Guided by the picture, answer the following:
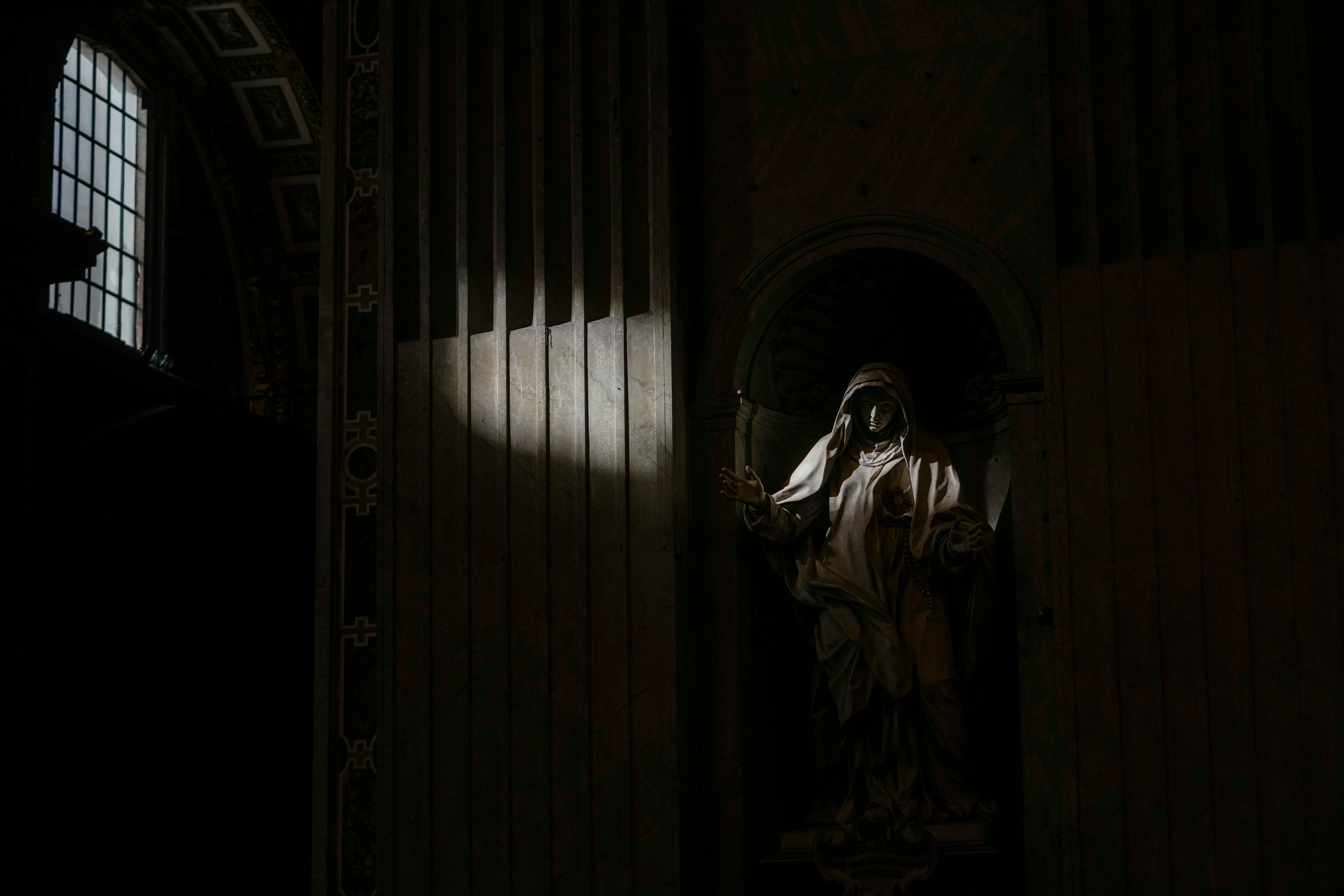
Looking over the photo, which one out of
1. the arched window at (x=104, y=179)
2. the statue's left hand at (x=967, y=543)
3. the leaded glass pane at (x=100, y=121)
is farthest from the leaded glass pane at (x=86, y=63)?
the statue's left hand at (x=967, y=543)

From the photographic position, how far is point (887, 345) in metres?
8.42

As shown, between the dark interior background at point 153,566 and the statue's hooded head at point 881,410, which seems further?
the dark interior background at point 153,566

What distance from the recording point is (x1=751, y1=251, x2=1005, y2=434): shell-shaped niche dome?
8133 mm

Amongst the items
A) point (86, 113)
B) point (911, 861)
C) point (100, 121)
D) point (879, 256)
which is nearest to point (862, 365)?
point (879, 256)

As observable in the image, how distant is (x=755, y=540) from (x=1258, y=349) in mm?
2115

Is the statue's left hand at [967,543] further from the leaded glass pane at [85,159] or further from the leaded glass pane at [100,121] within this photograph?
the leaded glass pane at [100,121]

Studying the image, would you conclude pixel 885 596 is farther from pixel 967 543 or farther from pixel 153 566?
pixel 153 566

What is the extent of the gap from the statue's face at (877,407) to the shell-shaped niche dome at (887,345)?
0.33 meters

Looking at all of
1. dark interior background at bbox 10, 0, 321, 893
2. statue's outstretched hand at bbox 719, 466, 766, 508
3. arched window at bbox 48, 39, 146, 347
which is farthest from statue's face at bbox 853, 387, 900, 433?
arched window at bbox 48, 39, 146, 347

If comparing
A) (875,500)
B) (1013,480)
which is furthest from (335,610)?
(1013,480)

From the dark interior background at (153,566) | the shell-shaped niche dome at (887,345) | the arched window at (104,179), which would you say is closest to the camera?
the shell-shaped niche dome at (887,345)

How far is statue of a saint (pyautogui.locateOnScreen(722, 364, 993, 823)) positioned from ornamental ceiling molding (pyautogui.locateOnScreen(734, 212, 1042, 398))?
46 centimetres

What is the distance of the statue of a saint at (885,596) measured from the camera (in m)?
7.48

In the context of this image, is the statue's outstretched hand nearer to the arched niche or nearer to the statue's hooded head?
the arched niche
